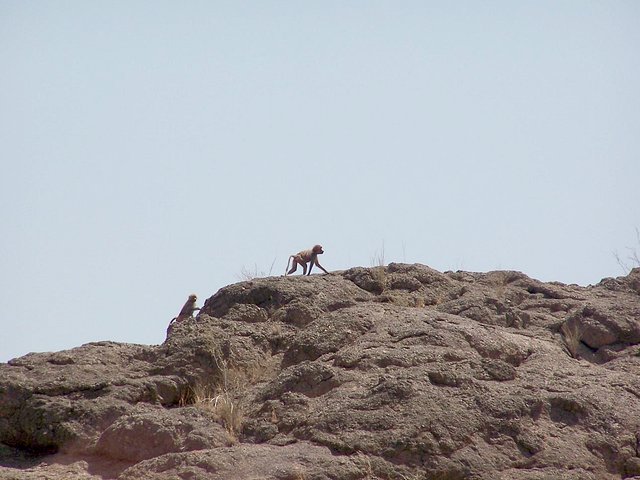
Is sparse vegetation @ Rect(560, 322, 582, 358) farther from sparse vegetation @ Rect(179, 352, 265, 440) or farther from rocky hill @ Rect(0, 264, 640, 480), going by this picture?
sparse vegetation @ Rect(179, 352, 265, 440)

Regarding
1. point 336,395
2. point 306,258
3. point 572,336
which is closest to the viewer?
point 336,395

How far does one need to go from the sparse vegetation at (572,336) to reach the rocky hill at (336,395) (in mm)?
19

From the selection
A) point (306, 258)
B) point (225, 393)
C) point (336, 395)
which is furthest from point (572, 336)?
point (306, 258)

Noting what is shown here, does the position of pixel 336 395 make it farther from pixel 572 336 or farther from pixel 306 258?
pixel 306 258

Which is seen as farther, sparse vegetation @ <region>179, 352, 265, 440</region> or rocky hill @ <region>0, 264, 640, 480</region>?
sparse vegetation @ <region>179, 352, 265, 440</region>

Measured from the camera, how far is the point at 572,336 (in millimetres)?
11930

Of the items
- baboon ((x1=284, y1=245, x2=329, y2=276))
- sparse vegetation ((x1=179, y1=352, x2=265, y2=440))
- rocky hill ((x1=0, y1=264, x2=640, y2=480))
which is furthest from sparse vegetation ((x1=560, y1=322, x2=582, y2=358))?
baboon ((x1=284, y1=245, x2=329, y2=276))

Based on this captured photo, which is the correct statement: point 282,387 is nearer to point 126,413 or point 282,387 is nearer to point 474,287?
point 126,413

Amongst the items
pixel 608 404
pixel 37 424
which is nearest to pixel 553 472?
pixel 608 404

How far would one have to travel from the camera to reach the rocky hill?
9.10 meters

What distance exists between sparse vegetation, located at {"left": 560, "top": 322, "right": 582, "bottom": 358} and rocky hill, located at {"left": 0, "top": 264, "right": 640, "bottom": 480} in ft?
0.06

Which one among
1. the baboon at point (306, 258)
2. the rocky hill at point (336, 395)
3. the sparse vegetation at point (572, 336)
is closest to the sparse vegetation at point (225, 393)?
the rocky hill at point (336, 395)

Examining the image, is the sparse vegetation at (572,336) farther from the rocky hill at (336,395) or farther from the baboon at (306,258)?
the baboon at (306,258)

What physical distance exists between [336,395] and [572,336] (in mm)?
3517
